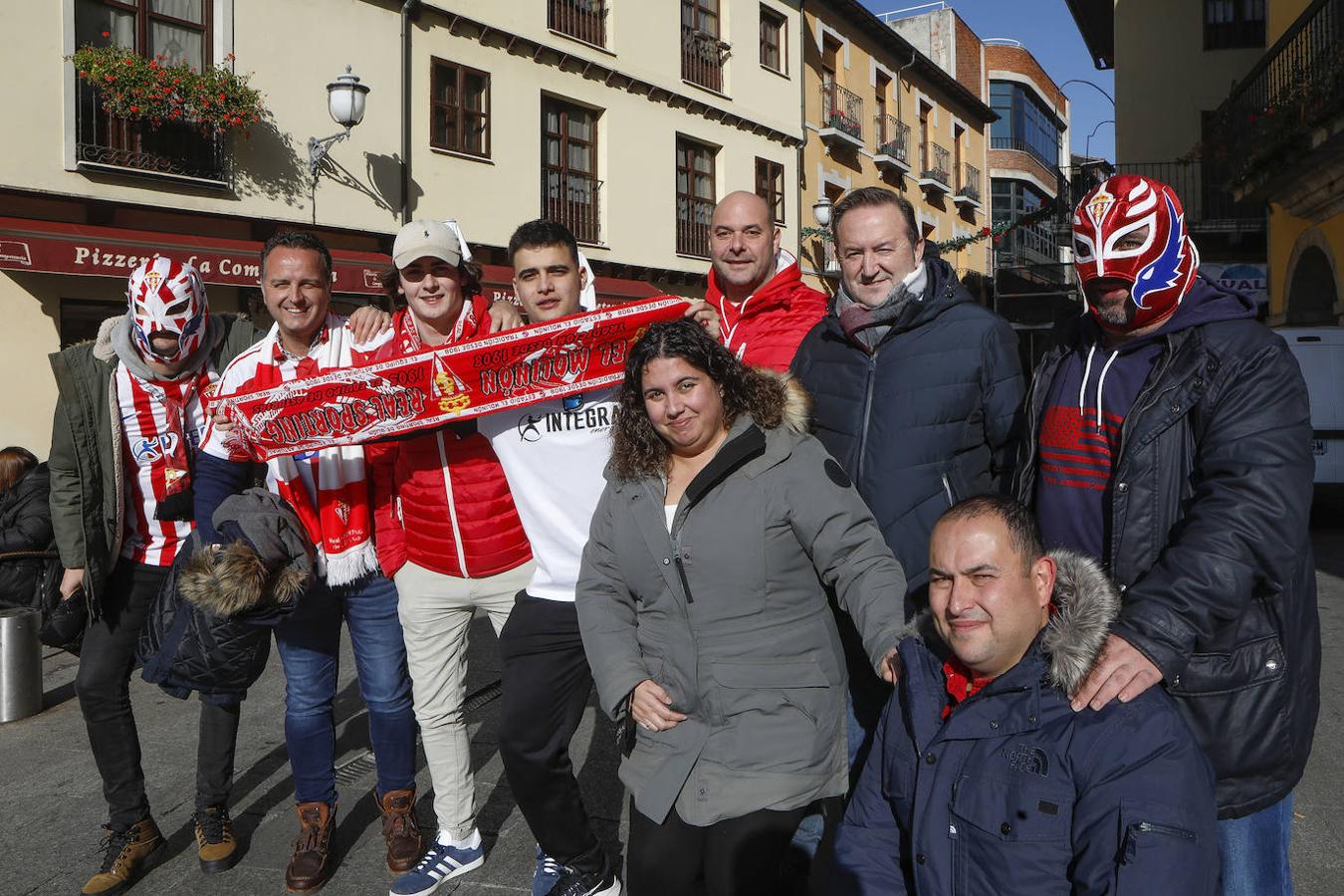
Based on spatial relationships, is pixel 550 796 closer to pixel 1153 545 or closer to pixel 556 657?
pixel 556 657

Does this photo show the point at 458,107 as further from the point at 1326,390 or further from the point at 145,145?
the point at 1326,390

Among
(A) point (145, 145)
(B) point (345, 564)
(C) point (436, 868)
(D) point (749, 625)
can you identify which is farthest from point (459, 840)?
(A) point (145, 145)

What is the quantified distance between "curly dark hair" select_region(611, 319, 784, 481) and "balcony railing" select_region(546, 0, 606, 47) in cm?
1508

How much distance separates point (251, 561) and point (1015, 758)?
2.53 meters

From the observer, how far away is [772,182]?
22484 millimetres

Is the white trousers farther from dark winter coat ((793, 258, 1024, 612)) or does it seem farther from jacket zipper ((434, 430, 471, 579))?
dark winter coat ((793, 258, 1024, 612))

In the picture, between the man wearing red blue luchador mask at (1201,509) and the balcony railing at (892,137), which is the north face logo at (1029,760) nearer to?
the man wearing red blue luchador mask at (1201,509)

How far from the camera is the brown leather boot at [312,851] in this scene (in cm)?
372

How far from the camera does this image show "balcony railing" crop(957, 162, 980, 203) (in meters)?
32.8

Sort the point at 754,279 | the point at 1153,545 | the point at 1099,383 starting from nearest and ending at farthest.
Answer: the point at 1153,545
the point at 1099,383
the point at 754,279

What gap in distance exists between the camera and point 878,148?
2717 centimetres

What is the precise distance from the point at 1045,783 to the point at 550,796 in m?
1.83

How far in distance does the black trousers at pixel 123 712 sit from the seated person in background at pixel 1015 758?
259 cm

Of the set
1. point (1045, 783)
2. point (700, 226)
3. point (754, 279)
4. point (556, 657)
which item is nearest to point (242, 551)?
point (556, 657)
